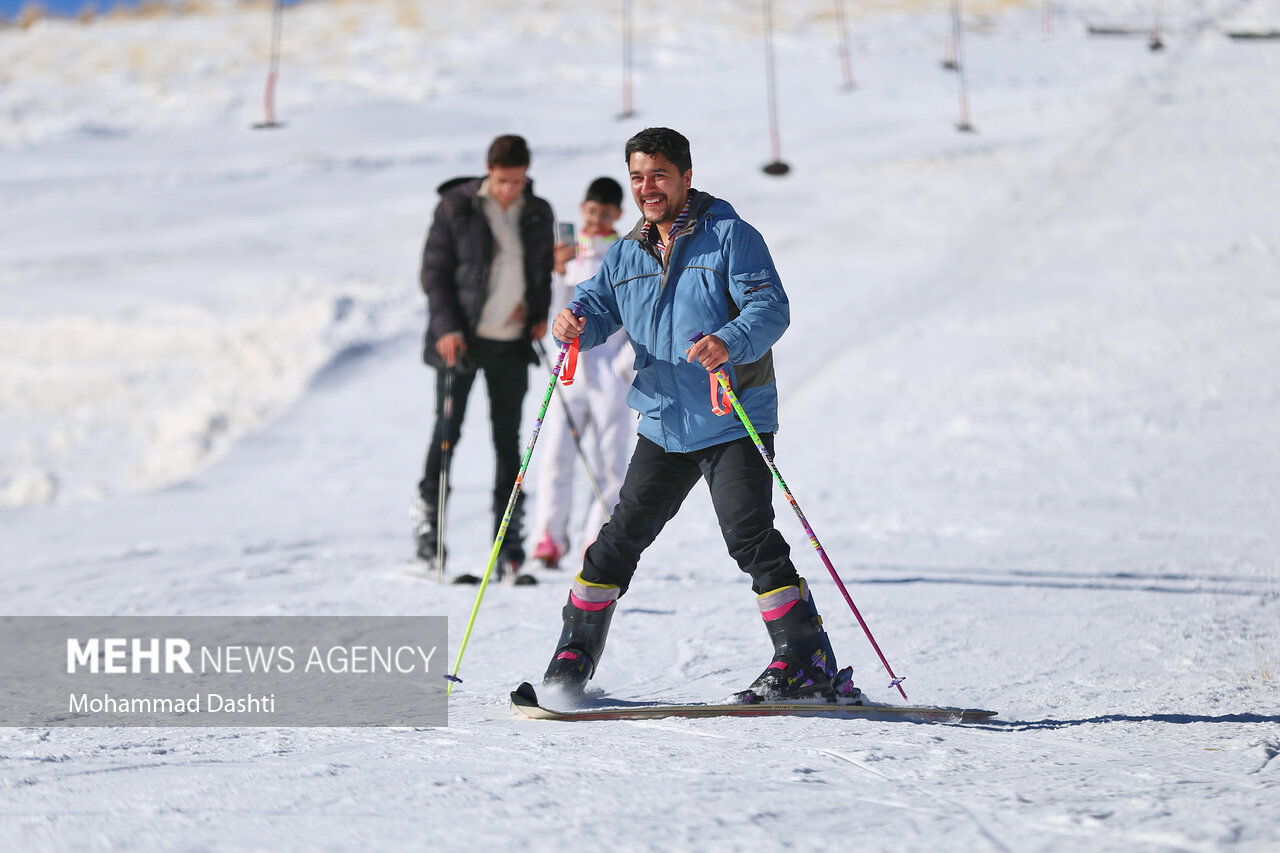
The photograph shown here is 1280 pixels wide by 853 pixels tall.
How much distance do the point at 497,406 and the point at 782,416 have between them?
4.60 m

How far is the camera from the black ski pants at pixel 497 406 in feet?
18.5

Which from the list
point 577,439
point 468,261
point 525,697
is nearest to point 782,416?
point 577,439

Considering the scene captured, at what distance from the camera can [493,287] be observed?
5.59 meters

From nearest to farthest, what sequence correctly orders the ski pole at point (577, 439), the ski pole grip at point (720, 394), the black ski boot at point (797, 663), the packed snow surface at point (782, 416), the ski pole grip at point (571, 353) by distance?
the packed snow surface at point (782, 416) < the ski pole grip at point (720, 394) < the black ski boot at point (797, 663) < the ski pole grip at point (571, 353) < the ski pole at point (577, 439)

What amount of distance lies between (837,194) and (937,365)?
7636 mm

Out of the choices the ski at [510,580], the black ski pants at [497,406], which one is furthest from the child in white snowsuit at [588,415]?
the ski at [510,580]

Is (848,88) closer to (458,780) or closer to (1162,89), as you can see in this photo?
(1162,89)

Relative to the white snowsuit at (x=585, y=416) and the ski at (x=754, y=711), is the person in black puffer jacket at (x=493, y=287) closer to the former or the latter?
the white snowsuit at (x=585, y=416)

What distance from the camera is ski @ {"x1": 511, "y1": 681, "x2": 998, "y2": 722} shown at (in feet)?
11.1

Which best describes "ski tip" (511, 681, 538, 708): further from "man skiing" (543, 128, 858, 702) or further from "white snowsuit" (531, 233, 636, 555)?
"white snowsuit" (531, 233, 636, 555)

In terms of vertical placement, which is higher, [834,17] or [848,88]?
[834,17]

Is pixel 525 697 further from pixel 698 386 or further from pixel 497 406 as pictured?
pixel 497 406

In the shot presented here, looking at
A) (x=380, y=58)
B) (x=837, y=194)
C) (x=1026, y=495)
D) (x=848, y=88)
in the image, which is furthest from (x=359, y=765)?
(x=380, y=58)

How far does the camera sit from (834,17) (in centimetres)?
2778
